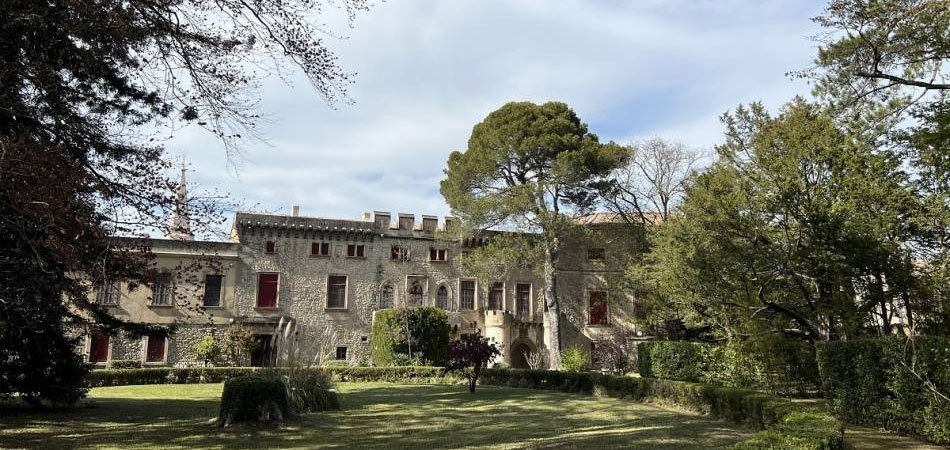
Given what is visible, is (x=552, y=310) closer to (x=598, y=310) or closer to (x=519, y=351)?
(x=519, y=351)

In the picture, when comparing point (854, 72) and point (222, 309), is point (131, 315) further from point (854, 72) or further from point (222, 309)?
point (854, 72)

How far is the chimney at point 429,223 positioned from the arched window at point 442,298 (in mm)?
2771

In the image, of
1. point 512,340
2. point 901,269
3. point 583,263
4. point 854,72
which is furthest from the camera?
point 583,263

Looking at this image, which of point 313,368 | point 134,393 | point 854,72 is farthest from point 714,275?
point 134,393

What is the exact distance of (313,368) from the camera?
1232cm

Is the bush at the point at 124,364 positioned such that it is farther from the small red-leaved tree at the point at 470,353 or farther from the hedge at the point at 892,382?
the hedge at the point at 892,382

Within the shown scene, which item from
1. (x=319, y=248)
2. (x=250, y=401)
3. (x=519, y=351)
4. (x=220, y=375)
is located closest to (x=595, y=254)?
(x=519, y=351)

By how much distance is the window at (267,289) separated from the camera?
27194 mm

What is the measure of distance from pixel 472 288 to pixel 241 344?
35.5 ft

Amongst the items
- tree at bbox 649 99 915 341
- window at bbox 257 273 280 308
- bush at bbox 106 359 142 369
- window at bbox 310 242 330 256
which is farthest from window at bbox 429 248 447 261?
tree at bbox 649 99 915 341

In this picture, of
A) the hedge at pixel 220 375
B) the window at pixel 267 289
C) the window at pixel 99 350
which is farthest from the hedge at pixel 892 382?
the window at pixel 99 350

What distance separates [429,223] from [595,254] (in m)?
8.59

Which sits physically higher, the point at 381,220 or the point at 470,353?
the point at 381,220

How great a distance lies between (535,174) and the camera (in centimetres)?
2866
